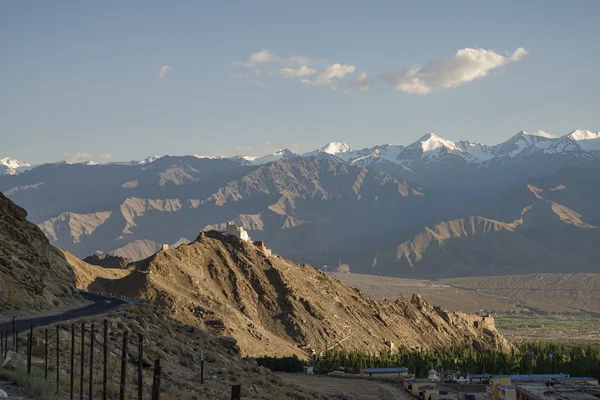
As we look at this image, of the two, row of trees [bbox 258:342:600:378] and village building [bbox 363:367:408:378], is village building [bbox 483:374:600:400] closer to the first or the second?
village building [bbox 363:367:408:378]

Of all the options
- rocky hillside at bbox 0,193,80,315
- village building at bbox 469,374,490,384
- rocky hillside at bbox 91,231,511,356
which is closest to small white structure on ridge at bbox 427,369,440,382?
village building at bbox 469,374,490,384

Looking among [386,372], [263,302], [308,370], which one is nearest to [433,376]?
[386,372]

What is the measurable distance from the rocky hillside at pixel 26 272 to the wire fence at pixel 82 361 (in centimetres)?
1204

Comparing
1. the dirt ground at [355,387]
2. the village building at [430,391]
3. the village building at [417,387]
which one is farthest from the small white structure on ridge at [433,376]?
the village building at [430,391]

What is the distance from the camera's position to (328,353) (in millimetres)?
119062

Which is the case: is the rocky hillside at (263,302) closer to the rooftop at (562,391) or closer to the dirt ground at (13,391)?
the rooftop at (562,391)

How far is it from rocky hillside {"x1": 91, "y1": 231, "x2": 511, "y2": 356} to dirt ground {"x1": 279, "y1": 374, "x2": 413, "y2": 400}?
18.1 metres

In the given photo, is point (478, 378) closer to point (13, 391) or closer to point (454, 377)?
point (454, 377)

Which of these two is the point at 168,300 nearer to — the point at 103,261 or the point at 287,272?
the point at 287,272

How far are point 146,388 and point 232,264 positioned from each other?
331 feet

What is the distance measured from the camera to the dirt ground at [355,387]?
7944cm

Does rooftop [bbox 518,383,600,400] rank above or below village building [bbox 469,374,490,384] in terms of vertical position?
above

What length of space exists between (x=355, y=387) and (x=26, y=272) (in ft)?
142

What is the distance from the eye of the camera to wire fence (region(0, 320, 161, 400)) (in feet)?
95.0
